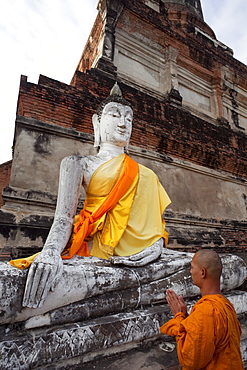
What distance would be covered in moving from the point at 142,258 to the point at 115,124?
1.59m

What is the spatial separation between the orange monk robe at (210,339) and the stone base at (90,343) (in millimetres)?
479

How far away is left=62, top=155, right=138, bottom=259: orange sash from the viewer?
2.21 m

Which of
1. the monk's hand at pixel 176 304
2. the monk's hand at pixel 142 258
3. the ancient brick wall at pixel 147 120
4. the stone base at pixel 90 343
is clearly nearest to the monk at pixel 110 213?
the monk's hand at pixel 142 258

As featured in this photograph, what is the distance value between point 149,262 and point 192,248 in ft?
8.82

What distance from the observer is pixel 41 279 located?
5.13 ft

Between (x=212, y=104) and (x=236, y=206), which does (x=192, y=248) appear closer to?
(x=236, y=206)

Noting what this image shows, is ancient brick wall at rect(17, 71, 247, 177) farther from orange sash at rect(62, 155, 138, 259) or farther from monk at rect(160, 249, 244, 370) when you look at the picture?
monk at rect(160, 249, 244, 370)

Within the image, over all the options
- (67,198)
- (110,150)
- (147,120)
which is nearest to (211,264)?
(67,198)

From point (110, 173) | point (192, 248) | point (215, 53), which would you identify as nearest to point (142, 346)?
point (110, 173)

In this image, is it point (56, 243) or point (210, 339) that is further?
point (56, 243)

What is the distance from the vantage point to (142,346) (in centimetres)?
171

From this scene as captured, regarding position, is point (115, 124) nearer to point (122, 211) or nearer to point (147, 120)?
point (122, 211)

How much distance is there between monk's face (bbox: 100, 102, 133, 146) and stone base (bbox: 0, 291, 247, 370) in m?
1.88

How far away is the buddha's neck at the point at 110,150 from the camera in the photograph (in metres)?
2.85
